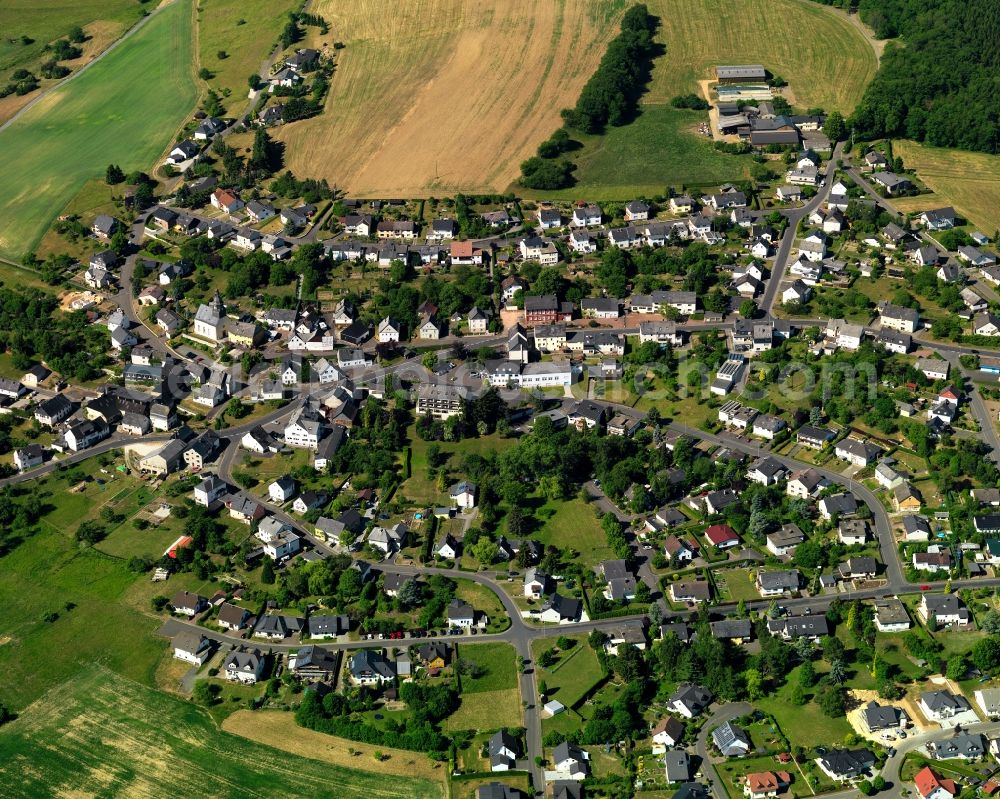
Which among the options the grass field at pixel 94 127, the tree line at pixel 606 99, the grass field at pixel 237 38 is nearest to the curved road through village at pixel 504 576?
the grass field at pixel 94 127

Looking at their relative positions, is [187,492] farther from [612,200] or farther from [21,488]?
[612,200]

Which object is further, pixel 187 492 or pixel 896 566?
pixel 187 492

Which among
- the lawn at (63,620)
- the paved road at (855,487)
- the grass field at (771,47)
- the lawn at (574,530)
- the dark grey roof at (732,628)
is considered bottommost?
the lawn at (574,530)

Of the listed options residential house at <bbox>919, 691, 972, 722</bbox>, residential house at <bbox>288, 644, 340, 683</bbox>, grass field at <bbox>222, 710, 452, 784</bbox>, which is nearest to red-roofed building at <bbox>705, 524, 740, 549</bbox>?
residential house at <bbox>919, 691, 972, 722</bbox>

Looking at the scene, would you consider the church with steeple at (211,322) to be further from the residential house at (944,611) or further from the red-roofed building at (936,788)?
the red-roofed building at (936,788)

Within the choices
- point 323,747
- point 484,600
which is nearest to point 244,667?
point 323,747

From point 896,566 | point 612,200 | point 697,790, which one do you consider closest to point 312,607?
point 697,790

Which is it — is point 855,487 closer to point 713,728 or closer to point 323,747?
point 713,728

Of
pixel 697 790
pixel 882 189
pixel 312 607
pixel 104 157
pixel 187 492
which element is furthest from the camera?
pixel 104 157
